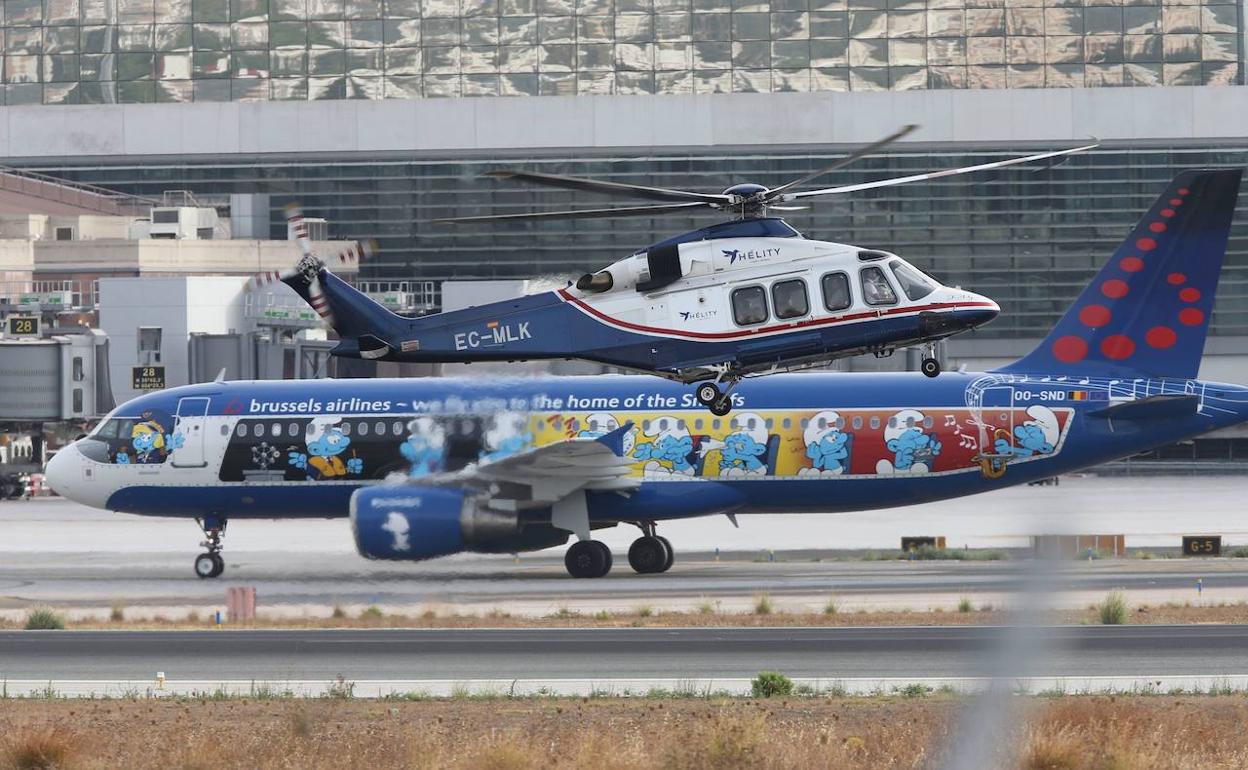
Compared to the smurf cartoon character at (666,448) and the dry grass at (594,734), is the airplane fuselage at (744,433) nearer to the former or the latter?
the smurf cartoon character at (666,448)

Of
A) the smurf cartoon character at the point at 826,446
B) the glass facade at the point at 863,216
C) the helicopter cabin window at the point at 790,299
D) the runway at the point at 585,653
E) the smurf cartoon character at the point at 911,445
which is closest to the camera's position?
the helicopter cabin window at the point at 790,299

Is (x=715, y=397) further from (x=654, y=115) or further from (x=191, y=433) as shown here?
(x=654, y=115)

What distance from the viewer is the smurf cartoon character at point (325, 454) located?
45781 millimetres

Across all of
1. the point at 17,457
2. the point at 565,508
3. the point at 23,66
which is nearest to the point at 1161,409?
the point at 565,508

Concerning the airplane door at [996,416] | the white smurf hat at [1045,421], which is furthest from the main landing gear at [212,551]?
the white smurf hat at [1045,421]

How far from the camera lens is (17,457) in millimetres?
78750

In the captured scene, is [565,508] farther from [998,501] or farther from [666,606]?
[998,501]

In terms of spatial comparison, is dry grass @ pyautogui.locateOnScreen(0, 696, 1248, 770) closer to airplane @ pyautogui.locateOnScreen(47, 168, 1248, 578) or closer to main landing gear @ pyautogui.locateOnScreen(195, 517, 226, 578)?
airplane @ pyautogui.locateOnScreen(47, 168, 1248, 578)

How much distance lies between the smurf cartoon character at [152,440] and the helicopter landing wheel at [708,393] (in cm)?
2483

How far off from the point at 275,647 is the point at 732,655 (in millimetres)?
8787

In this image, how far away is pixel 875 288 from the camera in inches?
1014

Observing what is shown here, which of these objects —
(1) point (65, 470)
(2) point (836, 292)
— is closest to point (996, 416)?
(2) point (836, 292)

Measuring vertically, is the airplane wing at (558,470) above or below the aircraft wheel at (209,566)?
above

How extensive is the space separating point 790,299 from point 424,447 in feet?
68.1
